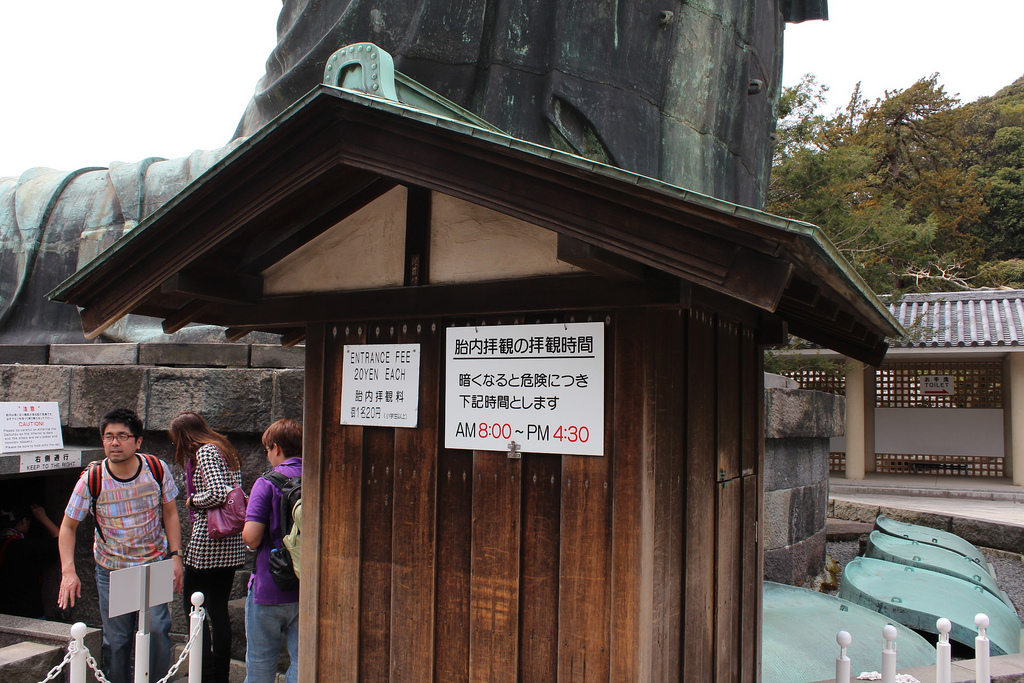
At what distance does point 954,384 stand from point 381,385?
674 inches

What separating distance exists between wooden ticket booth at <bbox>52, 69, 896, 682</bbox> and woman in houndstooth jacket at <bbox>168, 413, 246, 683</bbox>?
39.9 inches

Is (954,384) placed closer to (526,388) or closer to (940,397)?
(940,397)

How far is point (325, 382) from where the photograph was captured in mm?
3326

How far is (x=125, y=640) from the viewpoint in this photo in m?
4.10

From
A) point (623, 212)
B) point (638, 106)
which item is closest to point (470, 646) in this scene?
point (623, 212)

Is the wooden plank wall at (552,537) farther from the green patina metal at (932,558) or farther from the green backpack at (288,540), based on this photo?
the green patina metal at (932,558)

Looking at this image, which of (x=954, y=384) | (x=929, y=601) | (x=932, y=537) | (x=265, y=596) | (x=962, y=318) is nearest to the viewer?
(x=265, y=596)

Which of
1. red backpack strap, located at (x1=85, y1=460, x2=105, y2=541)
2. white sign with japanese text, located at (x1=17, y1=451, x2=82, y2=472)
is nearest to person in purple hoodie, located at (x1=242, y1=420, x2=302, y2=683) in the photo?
red backpack strap, located at (x1=85, y1=460, x2=105, y2=541)

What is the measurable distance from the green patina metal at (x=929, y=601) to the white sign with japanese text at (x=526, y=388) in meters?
4.55

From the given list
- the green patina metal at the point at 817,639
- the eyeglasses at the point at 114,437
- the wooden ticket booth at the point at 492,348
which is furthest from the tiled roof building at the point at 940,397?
the eyeglasses at the point at 114,437

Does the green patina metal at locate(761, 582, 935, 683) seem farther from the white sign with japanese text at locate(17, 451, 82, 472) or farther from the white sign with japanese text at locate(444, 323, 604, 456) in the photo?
the white sign with japanese text at locate(17, 451, 82, 472)

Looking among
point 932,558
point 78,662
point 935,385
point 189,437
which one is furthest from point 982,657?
point 935,385

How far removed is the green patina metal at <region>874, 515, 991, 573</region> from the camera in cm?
834

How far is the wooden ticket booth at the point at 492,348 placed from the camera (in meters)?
2.33
